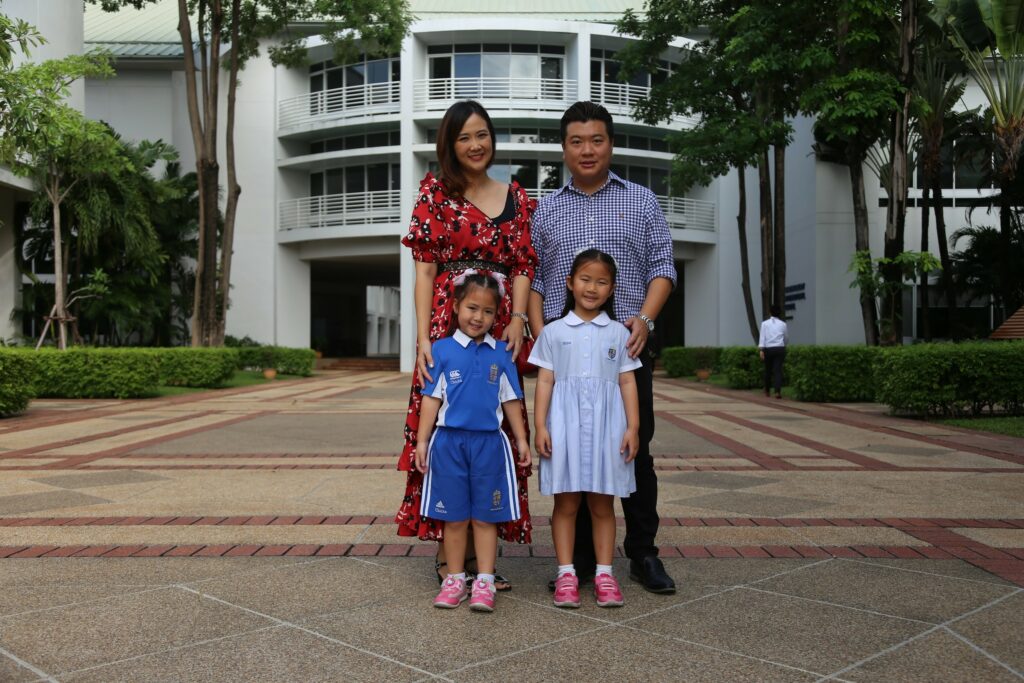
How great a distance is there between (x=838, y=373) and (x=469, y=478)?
12.9 m

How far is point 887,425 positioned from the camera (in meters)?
10.8

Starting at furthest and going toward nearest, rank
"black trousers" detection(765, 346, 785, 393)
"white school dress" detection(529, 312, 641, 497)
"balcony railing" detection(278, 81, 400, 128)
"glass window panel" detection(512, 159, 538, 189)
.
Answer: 1. "glass window panel" detection(512, 159, 538, 189)
2. "balcony railing" detection(278, 81, 400, 128)
3. "black trousers" detection(765, 346, 785, 393)
4. "white school dress" detection(529, 312, 641, 497)

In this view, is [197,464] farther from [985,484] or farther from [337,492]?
[985,484]

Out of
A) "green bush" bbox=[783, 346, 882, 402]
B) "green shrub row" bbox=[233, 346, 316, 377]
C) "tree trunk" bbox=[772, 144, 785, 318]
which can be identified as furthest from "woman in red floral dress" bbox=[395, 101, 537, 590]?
"green shrub row" bbox=[233, 346, 316, 377]

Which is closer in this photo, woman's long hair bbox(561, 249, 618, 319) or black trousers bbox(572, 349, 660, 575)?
Answer: woman's long hair bbox(561, 249, 618, 319)

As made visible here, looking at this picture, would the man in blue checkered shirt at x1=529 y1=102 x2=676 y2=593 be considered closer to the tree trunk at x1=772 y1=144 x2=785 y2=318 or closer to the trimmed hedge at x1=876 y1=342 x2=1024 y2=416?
the trimmed hedge at x1=876 y1=342 x2=1024 y2=416

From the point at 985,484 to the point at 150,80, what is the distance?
3379cm

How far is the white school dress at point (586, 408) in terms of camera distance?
3338 mm

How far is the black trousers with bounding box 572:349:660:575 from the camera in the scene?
11.7 feet

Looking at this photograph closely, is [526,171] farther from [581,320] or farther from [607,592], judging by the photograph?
[607,592]

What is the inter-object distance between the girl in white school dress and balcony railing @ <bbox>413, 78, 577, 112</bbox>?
28329mm

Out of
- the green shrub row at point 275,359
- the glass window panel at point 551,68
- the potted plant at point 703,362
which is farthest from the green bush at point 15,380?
the glass window panel at point 551,68

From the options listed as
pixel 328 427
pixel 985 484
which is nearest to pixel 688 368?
pixel 328 427

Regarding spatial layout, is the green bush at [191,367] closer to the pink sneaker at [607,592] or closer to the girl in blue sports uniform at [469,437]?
the girl in blue sports uniform at [469,437]
